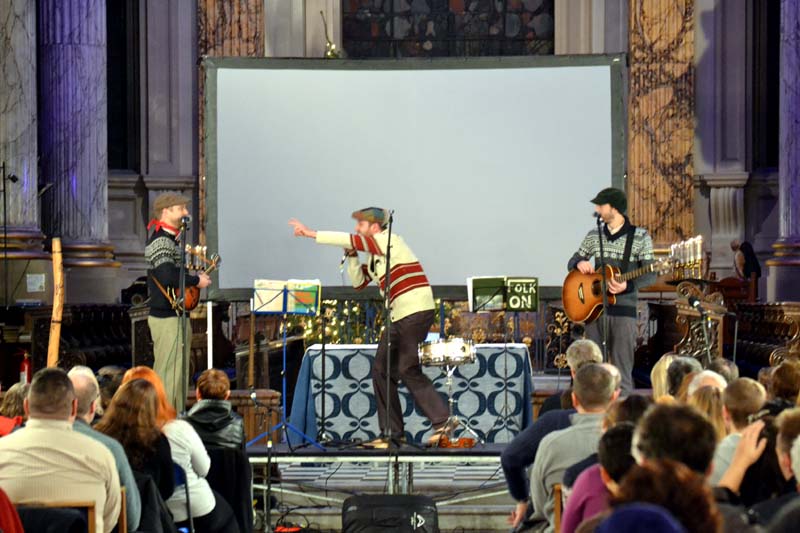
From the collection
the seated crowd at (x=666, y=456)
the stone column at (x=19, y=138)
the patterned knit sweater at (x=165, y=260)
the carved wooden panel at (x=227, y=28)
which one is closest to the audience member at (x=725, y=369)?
the seated crowd at (x=666, y=456)

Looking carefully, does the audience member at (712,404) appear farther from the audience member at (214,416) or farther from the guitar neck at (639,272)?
the guitar neck at (639,272)

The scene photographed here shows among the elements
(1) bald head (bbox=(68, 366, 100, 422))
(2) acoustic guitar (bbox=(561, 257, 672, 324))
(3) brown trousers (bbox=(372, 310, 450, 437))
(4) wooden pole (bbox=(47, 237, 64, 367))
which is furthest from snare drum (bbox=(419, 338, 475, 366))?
(1) bald head (bbox=(68, 366, 100, 422))

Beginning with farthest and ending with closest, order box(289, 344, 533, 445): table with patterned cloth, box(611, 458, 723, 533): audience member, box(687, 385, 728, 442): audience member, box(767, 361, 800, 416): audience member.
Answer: box(289, 344, 533, 445): table with patterned cloth → box(767, 361, 800, 416): audience member → box(687, 385, 728, 442): audience member → box(611, 458, 723, 533): audience member

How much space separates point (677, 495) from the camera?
3064 millimetres

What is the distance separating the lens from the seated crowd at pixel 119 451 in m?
6.17

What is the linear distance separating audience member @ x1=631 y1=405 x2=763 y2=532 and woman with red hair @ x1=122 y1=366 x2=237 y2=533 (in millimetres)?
3802

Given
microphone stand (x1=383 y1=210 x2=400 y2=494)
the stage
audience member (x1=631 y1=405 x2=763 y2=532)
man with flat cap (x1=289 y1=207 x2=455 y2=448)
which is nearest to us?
audience member (x1=631 y1=405 x2=763 y2=532)

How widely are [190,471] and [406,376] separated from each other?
12.4ft

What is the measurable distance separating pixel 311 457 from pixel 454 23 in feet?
41.3

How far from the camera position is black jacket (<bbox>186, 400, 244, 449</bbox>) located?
326 inches

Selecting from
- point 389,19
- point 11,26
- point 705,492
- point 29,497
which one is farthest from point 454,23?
point 705,492

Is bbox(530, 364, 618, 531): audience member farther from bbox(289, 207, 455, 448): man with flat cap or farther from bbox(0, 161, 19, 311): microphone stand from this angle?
bbox(0, 161, 19, 311): microphone stand

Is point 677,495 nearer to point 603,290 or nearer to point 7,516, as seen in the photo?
point 7,516

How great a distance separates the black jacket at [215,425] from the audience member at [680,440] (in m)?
4.52
